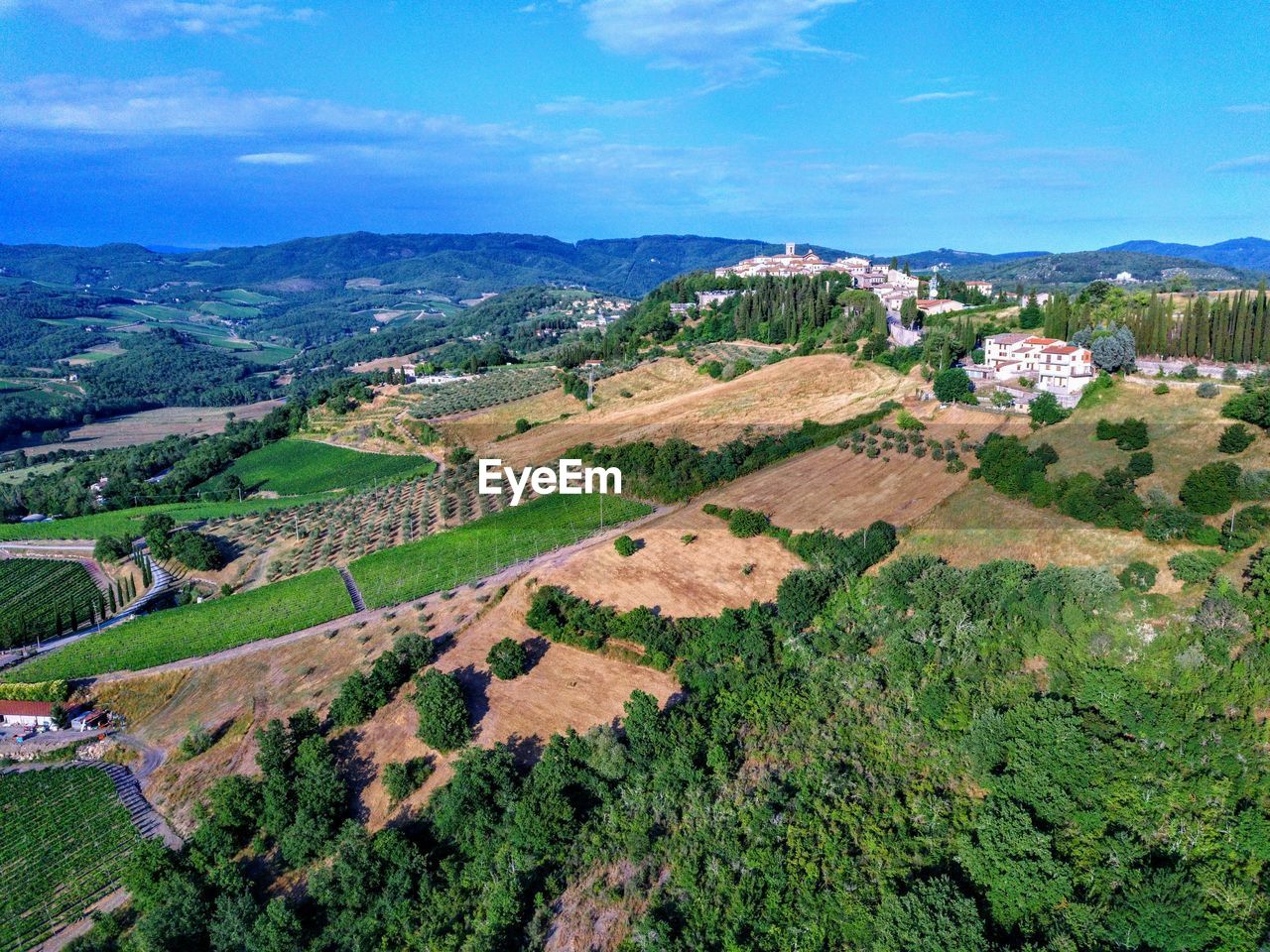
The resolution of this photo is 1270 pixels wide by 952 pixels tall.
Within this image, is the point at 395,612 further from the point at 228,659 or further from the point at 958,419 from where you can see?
the point at 958,419

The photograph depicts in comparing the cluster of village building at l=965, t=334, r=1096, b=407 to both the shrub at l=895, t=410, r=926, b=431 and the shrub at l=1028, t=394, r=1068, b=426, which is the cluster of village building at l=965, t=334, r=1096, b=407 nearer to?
the shrub at l=1028, t=394, r=1068, b=426

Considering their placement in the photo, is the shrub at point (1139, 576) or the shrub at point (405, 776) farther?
the shrub at point (1139, 576)

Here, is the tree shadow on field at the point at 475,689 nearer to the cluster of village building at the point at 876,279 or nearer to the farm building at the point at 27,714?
the farm building at the point at 27,714

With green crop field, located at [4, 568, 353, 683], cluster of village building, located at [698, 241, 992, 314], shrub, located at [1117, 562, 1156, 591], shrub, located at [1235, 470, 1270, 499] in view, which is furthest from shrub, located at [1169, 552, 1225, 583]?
cluster of village building, located at [698, 241, 992, 314]

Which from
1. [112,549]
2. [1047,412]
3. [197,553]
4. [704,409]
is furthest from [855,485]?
[112,549]

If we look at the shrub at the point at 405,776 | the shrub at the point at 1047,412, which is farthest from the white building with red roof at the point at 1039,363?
the shrub at the point at 405,776

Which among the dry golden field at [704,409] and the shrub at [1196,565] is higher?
the dry golden field at [704,409]

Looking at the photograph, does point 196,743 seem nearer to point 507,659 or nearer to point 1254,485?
point 507,659

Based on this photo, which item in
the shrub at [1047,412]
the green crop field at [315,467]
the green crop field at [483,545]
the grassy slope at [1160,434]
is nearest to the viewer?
the grassy slope at [1160,434]
